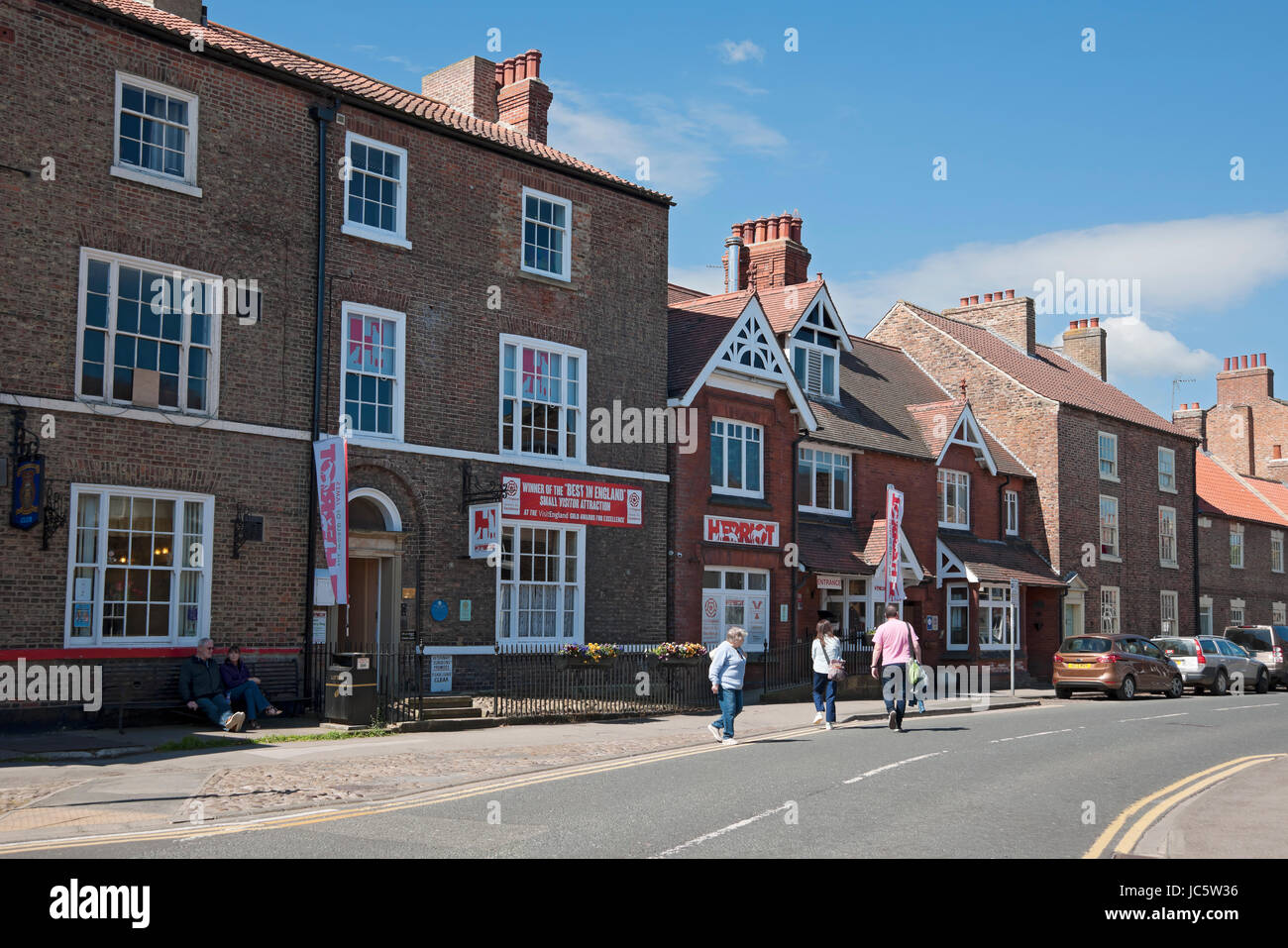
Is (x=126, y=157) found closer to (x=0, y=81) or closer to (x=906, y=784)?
(x=0, y=81)

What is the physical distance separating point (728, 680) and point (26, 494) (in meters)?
9.96

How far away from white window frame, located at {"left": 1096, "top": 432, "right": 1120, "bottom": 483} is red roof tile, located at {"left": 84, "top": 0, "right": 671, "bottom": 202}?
22.1 meters

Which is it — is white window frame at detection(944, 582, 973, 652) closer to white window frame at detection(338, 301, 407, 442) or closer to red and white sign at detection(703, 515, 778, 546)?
red and white sign at detection(703, 515, 778, 546)

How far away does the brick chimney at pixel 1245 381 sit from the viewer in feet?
198

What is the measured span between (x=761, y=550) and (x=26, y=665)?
16.0m

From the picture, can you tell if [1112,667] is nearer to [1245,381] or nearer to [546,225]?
[546,225]

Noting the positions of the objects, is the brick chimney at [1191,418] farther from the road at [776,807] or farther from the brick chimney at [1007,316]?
the road at [776,807]

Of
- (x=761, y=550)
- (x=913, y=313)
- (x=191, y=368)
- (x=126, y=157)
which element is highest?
(x=913, y=313)

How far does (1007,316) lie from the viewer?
4547 centimetres

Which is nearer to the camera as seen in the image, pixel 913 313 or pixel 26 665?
pixel 26 665

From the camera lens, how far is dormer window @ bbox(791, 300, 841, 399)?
32188 millimetres

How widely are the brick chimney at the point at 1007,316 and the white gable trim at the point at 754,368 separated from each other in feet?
61.0
